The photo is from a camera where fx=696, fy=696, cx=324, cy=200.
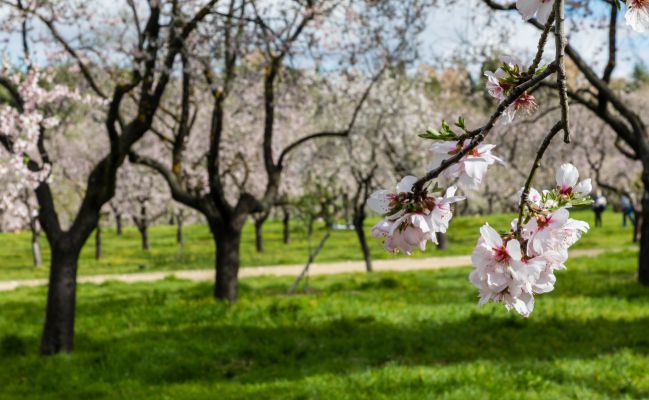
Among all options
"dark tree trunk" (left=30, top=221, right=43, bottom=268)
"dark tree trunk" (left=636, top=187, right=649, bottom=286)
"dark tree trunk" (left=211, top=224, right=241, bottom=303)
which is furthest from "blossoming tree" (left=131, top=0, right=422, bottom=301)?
"dark tree trunk" (left=30, top=221, right=43, bottom=268)

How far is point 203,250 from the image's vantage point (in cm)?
3706

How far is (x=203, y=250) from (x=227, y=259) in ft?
74.2

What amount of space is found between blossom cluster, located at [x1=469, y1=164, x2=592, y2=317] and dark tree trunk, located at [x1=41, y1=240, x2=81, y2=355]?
10.2 m

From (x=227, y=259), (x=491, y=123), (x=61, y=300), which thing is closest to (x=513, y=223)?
(x=491, y=123)

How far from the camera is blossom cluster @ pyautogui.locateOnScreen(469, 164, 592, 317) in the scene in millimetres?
1945

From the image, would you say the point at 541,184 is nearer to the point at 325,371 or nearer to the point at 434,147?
the point at 325,371

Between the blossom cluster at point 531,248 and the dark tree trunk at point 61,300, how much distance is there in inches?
401

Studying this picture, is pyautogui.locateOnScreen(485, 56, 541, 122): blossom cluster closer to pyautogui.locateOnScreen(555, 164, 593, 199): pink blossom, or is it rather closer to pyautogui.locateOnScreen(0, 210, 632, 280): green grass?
pyautogui.locateOnScreen(555, 164, 593, 199): pink blossom

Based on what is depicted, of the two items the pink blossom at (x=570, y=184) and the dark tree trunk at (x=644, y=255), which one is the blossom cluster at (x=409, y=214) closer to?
the pink blossom at (x=570, y=184)

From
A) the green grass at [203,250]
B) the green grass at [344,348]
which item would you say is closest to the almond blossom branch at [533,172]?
the green grass at [344,348]

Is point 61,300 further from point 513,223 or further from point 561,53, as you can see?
point 561,53

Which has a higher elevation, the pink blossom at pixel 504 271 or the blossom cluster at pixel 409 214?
the blossom cluster at pixel 409 214

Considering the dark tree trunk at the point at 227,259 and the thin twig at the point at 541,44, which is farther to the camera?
the dark tree trunk at the point at 227,259

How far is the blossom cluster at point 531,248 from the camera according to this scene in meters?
1.95
